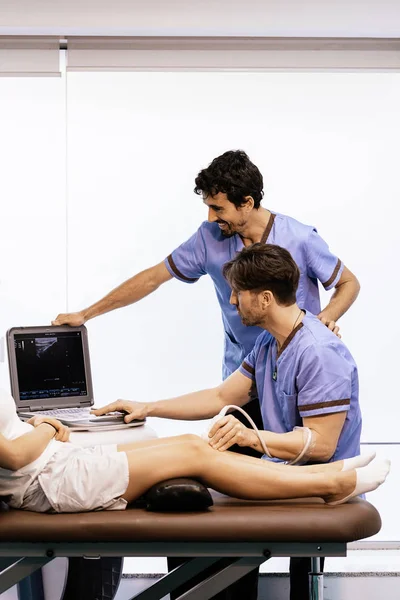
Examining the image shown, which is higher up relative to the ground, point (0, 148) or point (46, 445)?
point (0, 148)

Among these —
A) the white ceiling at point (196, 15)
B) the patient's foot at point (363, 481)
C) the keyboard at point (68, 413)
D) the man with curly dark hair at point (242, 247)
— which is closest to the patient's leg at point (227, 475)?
the patient's foot at point (363, 481)

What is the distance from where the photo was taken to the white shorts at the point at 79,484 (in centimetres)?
185

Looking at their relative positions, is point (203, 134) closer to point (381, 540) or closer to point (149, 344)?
point (149, 344)

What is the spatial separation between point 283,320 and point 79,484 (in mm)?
757

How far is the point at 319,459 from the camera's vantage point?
86.0 inches

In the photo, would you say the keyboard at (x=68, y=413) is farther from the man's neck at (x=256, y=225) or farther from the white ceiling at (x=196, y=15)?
the white ceiling at (x=196, y=15)

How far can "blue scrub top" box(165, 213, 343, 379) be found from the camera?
2.80m

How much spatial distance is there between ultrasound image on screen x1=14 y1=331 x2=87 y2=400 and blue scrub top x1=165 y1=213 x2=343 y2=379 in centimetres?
49

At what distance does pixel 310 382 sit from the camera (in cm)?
222

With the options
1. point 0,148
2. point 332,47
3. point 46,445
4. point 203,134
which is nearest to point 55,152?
point 0,148

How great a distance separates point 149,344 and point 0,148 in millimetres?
1169

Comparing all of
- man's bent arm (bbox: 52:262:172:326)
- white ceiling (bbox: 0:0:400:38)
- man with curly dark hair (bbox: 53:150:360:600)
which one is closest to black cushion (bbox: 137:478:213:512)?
man with curly dark hair (bbox: 53:150:360:600)

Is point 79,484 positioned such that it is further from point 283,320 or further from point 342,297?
point 342,297

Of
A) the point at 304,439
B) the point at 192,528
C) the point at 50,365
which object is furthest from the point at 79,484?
the point at 50,365
